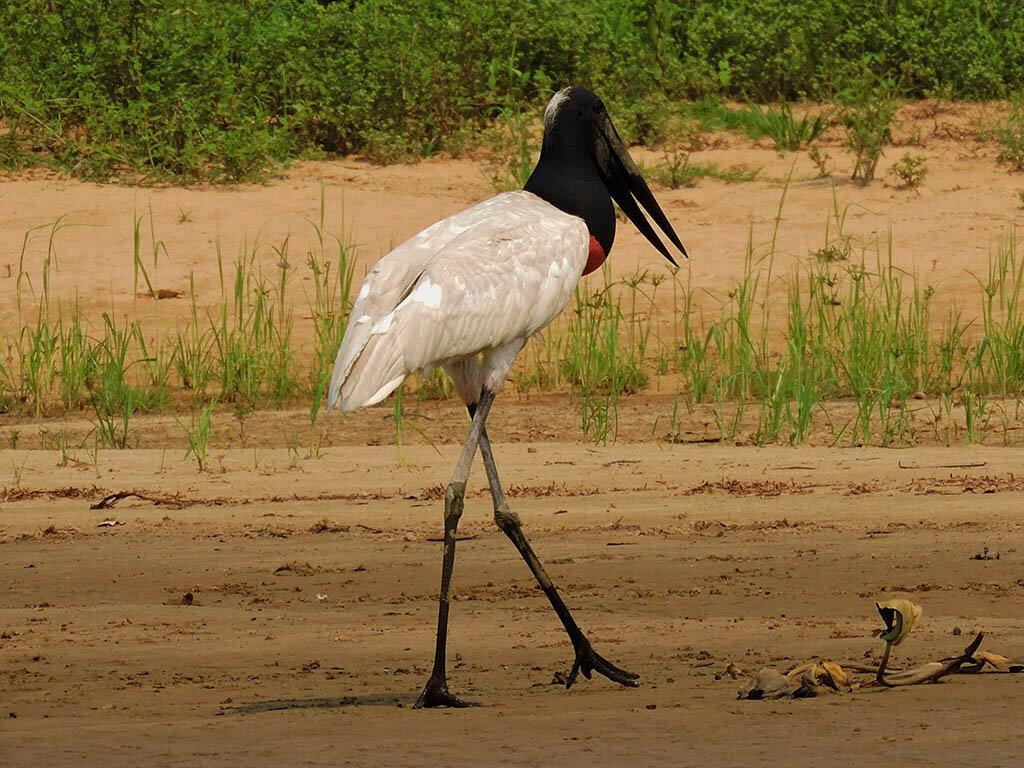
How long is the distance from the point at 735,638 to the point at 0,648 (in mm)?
1671

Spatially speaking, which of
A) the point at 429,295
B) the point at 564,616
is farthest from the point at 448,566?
the point at 429,295

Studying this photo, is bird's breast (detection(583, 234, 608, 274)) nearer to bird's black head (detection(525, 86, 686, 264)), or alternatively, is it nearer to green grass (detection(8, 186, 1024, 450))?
bird's black head (detection(525, 86, 686, 264))

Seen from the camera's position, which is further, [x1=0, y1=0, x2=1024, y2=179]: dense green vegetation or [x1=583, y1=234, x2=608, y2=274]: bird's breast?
[x1=0, y1=0, x2=1024, y2=179]: dense green vegetation

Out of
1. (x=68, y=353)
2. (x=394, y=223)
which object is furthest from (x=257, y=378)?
(x=394, y=223)

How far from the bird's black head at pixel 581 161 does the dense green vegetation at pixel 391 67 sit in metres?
5.25

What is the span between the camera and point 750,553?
4.95 m

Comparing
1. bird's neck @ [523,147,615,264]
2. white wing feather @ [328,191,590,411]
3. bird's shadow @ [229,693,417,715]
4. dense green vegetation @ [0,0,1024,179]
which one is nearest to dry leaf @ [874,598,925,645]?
bird's shadow @ [229,693,417,715]

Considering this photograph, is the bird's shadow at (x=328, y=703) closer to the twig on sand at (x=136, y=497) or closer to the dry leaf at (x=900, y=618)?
the dry leaf at (x=900, y=618)

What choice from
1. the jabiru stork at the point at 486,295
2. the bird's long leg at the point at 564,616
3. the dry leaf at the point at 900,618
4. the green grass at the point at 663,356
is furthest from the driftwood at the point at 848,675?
the green grass at the point at 663,356

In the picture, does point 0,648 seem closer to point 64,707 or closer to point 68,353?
point 64,707

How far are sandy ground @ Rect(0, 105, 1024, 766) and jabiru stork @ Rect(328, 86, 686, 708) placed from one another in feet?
0.92

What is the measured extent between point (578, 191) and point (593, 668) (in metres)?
1.21

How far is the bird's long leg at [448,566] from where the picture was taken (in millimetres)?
3598

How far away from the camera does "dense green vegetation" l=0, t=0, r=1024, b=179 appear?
31.4 ft
